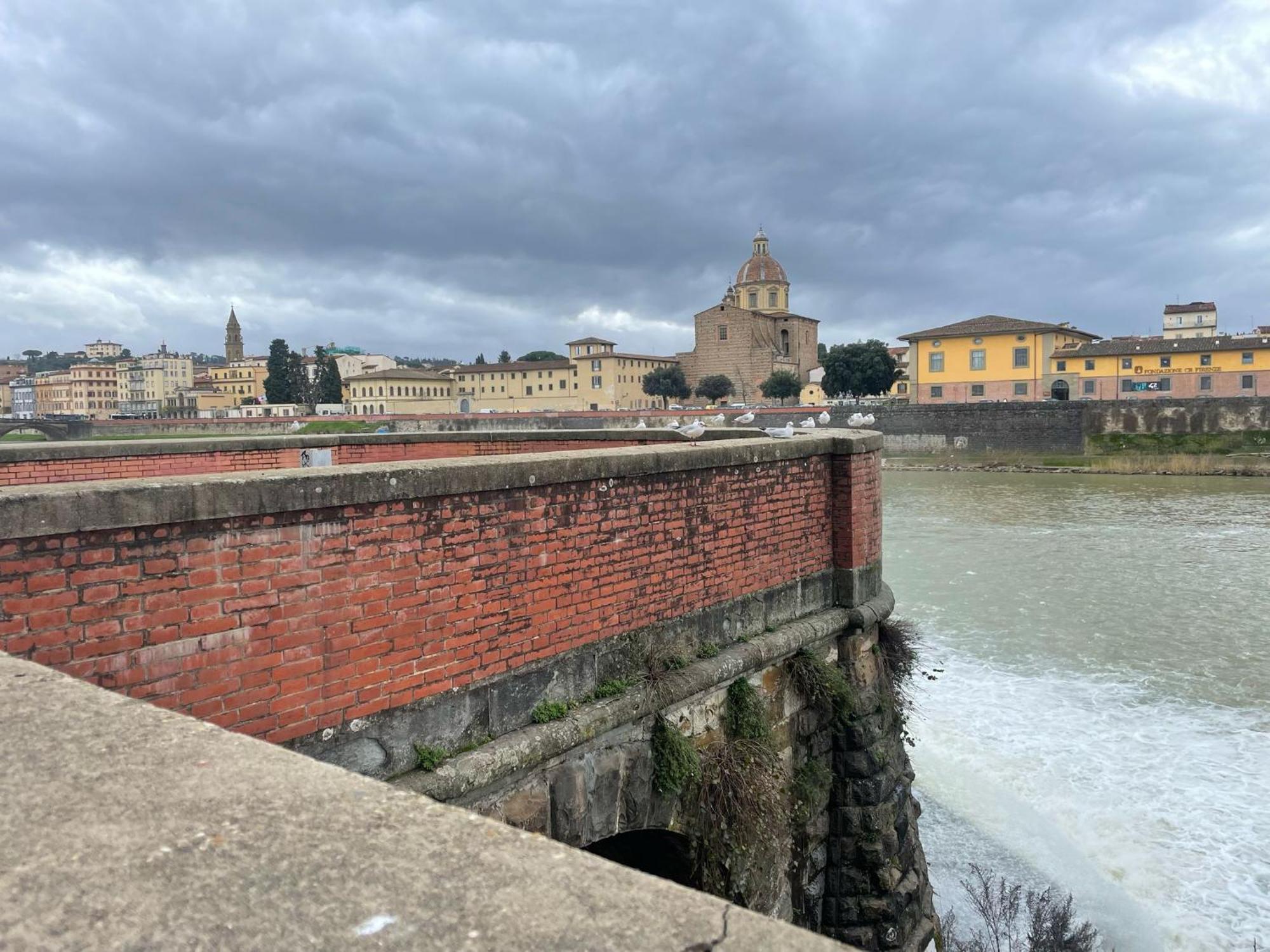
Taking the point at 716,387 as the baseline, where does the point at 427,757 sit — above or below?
below

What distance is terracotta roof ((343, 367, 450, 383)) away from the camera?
314 ft

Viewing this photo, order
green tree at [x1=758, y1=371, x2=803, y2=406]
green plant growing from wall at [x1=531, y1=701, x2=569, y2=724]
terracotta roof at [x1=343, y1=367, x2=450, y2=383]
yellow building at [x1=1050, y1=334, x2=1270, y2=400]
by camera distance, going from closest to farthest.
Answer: green plant growing from wall at [x1=531, y1=701, x2=569, y2=724] < yellow building at [x1=1050, y1=334, x2=1270, y2=400] < green tree at [x1=758, y1=371, x2=803, y2=406] < terracotta roof at [x1=343, y1=367, x2=450, y2=383]

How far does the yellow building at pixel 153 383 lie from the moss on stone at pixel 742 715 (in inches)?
5066

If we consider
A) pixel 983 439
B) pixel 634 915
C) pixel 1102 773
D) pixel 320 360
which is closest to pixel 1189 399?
pixel 983 439

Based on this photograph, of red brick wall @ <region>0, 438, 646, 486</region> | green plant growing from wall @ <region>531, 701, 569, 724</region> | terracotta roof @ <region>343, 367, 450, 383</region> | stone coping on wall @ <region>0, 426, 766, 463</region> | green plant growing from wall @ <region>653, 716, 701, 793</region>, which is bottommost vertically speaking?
green plant growing from wall @ <region>653, 716, 701, 793</region>

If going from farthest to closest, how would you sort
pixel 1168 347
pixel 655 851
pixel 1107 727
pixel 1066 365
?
1. pixel 1066 365
2. pixel 1168 347
3. pixel 1107 727
4. pixel 655 851

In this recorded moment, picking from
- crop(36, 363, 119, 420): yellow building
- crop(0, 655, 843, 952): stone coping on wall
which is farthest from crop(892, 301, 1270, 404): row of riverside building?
crop(36, 363, 119, 420): yellow building

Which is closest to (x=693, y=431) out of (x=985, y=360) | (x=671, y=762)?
(x=671, y=762)

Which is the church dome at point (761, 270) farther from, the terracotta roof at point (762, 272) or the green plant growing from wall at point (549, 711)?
the green plant growing from wall at point (549, 711)

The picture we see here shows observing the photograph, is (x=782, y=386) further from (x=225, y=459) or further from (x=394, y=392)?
(x=225, y=459)

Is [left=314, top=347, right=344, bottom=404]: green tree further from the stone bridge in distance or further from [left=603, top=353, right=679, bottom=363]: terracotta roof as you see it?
the stone bridge in distance

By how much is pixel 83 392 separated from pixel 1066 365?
462 ft

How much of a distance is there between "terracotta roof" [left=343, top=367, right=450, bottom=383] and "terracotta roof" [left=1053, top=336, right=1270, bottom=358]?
67.4 meters

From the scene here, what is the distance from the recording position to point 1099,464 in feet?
151
